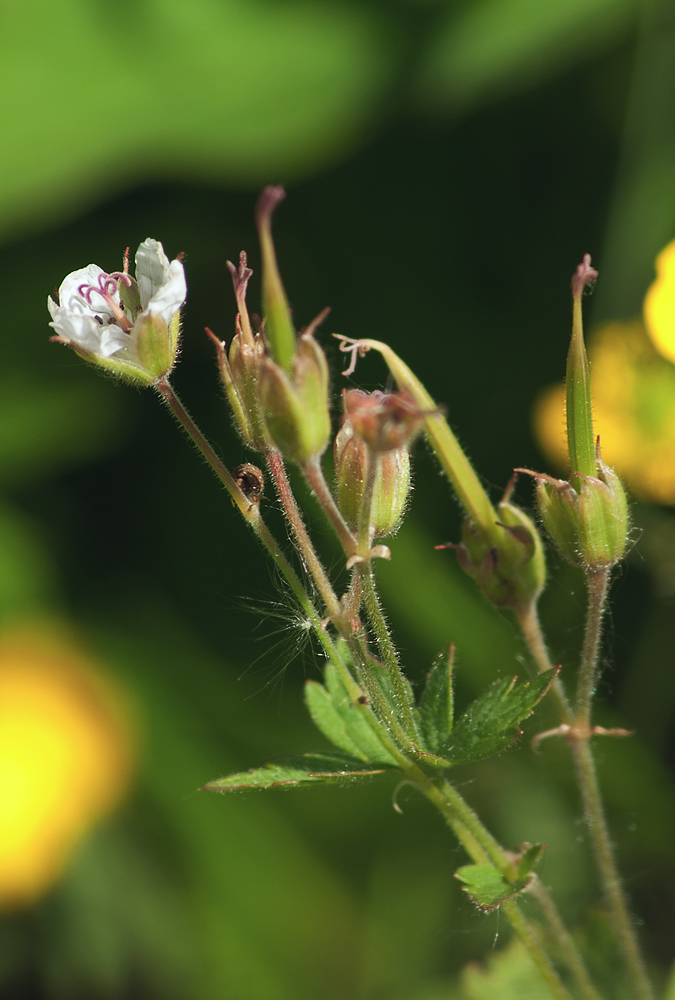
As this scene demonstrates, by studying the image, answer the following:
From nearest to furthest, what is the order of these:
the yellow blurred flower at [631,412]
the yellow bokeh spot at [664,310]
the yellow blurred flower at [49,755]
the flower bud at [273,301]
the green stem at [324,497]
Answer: the flower bud at [273,301] → the green stem at [324,497] → the yellow bokeh spot at [664,310] → the yellow blurred flower at [631,412] → the yellow blurred flower at [49,755]

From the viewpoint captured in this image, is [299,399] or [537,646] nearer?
[299,399]

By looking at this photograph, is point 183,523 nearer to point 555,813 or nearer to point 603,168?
point 555,813

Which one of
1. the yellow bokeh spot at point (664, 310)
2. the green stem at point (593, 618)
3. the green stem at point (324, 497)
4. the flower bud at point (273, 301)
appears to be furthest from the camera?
the yellow bokeh spot at point (664, 310)

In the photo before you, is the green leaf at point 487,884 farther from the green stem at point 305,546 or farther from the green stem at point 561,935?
the green stem at point 305,546

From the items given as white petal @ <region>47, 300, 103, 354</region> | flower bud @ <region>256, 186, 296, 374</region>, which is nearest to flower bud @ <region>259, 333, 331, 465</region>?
flower bud @ <region>256, 186, 296, 374</region>

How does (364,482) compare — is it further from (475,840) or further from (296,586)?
(475,840)

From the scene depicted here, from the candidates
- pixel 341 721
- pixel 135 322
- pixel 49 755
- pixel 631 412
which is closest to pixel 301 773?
pixel 341 721

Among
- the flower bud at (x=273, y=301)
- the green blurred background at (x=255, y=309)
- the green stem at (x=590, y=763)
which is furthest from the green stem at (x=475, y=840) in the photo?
the green blurred background at (x=255, y=309)
